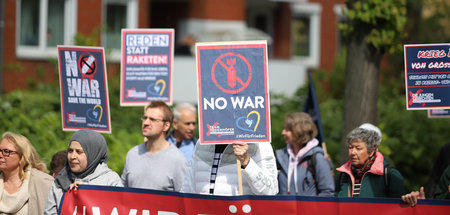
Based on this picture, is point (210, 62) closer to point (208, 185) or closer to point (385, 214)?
point (208, 185)

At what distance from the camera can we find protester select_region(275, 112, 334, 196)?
→ 7.18m

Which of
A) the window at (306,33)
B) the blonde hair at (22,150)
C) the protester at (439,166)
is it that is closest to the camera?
the blonde hair at (22,150)

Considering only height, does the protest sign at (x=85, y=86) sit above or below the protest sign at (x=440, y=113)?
above

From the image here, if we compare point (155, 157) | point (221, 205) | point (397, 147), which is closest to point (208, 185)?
point (221, 205)

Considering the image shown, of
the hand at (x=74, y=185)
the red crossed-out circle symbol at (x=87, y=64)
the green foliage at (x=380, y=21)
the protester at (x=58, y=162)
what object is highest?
the green foliage at (x=380, y=21)

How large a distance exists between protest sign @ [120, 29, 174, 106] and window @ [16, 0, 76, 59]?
35.7 feet

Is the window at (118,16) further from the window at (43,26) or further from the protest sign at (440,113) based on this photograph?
the protest sign at (440,113)

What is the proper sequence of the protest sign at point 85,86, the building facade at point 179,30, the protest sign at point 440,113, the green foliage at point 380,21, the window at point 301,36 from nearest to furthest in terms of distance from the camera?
the protest sign at point 85,86 < the protest sign at point 440,113 < the green foliage at point 380,21 < the building facade at point 179,30 < the window at point 301,36

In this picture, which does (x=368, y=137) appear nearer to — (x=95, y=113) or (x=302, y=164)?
(x=302, y=164)

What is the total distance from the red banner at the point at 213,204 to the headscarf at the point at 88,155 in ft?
0.36

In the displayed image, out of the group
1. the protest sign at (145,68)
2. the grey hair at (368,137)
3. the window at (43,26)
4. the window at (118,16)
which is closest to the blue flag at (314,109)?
the protest sign at (145,68)

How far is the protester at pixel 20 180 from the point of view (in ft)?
21.0

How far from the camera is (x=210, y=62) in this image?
6.31 m

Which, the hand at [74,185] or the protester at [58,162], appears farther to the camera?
the protester at [58,162]
